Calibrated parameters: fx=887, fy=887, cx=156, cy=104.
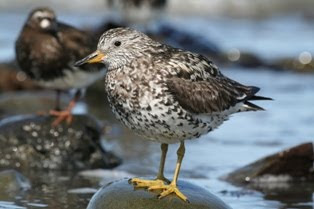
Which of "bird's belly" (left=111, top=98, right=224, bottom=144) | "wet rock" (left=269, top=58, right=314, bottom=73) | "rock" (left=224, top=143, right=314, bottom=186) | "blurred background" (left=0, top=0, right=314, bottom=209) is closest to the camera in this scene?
"bird's belly" (left=111, top=98, right=224, bottom=144)

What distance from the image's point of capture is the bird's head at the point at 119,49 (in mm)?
5734

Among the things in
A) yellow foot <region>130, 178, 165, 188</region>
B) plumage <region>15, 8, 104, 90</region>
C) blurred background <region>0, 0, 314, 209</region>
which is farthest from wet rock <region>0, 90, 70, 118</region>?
yellow foot <region>130, 178, 165, 188</region>

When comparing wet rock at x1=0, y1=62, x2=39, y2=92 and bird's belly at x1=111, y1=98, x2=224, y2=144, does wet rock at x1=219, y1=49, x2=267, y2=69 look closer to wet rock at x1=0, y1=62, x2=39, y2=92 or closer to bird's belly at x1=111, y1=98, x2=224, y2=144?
wet rock at x1=0, y1=62, x2=39, y2=92

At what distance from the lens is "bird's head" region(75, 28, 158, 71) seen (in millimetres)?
5734

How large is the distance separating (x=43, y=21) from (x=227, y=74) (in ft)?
17.2

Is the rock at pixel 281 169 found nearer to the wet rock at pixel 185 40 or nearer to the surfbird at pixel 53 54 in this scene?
the surfbird at pixel 53 54

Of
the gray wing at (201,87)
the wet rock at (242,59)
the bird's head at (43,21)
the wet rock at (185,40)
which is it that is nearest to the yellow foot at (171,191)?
the gray wing at (201,87)

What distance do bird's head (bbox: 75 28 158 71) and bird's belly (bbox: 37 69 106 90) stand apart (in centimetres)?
249

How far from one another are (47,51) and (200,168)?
5.95 ft

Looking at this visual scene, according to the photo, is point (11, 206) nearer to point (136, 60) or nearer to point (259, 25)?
point (136, 60)

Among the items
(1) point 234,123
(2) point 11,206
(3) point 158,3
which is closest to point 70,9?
(3) point 158,3

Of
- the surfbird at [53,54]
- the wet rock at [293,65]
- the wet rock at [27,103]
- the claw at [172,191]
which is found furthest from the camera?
the wet rock at [293,65]

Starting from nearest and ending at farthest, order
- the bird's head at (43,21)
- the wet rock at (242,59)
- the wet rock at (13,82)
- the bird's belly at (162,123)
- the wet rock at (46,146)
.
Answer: the bird's belly at (162,123)
the wet rock at (46,146)
the bird's head at (43,21)
the wet rock at (13,82)
the wet rock at (242,59)

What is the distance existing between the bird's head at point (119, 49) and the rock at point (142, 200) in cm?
83
